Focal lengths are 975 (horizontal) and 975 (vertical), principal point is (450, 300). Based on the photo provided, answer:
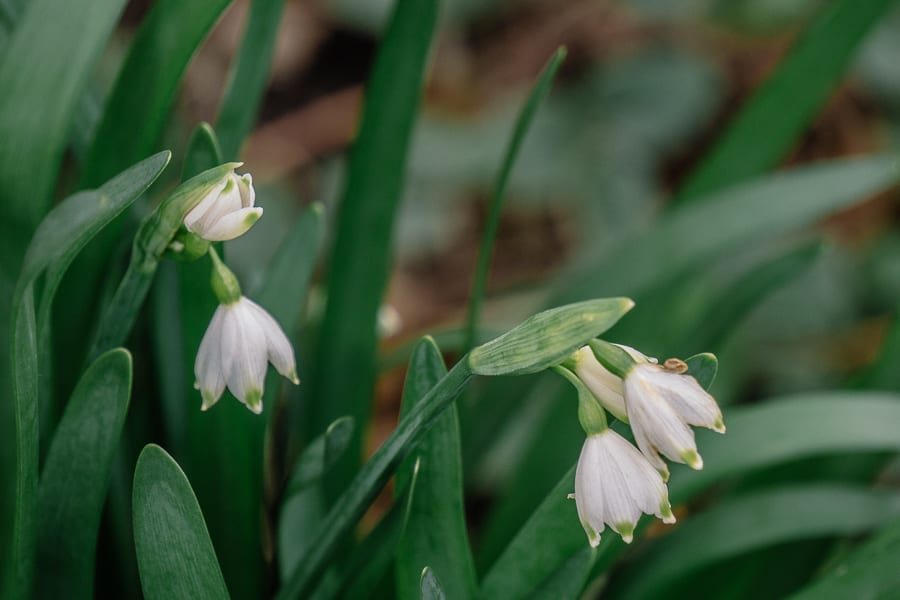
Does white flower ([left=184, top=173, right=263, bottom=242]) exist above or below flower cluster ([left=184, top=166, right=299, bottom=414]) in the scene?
above

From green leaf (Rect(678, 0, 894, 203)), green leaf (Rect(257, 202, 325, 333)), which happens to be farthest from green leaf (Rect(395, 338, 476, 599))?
green leaf (Rect(678, 0, 894, 203))

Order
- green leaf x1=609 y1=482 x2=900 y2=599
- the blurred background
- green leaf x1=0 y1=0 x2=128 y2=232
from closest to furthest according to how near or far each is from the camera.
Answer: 1. green leaf x1=0 y1=0 x2=128 y2=232
2. green leaf x1=609 y1=482 x2=900 y2=599
3. the blurred background

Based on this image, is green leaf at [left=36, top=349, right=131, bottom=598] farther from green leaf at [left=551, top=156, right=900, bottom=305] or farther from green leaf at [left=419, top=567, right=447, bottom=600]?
green leaf at [left=551, top=156, right=900, bottom=305]

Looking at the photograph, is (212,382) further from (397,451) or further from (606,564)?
(606,564)

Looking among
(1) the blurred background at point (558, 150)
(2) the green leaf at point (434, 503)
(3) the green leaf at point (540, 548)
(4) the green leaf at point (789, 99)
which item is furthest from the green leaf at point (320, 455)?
(1) the blurred background at point (558, 150)

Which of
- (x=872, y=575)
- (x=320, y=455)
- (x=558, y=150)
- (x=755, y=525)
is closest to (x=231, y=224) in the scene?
(x=320, y=455)

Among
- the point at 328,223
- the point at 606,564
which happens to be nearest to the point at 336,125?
the point at 328,223
